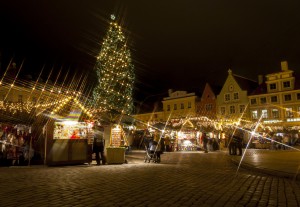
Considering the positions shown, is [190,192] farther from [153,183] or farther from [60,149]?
[60,149]

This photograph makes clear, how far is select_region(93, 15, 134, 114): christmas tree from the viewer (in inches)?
1313

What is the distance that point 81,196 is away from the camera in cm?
603

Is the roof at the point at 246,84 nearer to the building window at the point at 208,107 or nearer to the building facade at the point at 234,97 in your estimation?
the building facade at the point at 234,97

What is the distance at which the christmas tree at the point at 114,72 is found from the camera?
33344 millimetres

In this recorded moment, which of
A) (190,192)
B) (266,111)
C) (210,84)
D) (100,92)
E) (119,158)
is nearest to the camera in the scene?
(190,192)

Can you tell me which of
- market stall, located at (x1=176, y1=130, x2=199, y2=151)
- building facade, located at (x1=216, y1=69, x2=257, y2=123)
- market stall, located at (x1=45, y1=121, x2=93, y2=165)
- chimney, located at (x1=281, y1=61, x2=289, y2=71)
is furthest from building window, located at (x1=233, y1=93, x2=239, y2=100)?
market stall, located at (x1=45, y1=121, x2=93, y2=165)

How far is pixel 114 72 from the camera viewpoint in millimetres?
33719

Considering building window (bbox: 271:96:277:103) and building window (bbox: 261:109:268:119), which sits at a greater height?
building window (bbox: 271:96:277:103)

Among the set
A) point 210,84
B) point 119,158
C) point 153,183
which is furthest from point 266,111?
point 153,183

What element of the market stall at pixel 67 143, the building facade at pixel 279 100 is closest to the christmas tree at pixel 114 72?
the market stall at pixel 67 143

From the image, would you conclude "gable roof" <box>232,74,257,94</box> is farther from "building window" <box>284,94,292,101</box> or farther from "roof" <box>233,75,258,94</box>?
"building window" <box>284,94,292,101</box>

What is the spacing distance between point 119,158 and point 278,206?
10.1 metres

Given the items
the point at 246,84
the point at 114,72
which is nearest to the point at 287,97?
the point at 246,84

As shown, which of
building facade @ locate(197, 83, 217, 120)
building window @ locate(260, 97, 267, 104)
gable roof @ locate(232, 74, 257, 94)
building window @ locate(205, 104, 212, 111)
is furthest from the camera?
building window @ locate(205, 104, 212, 111)
